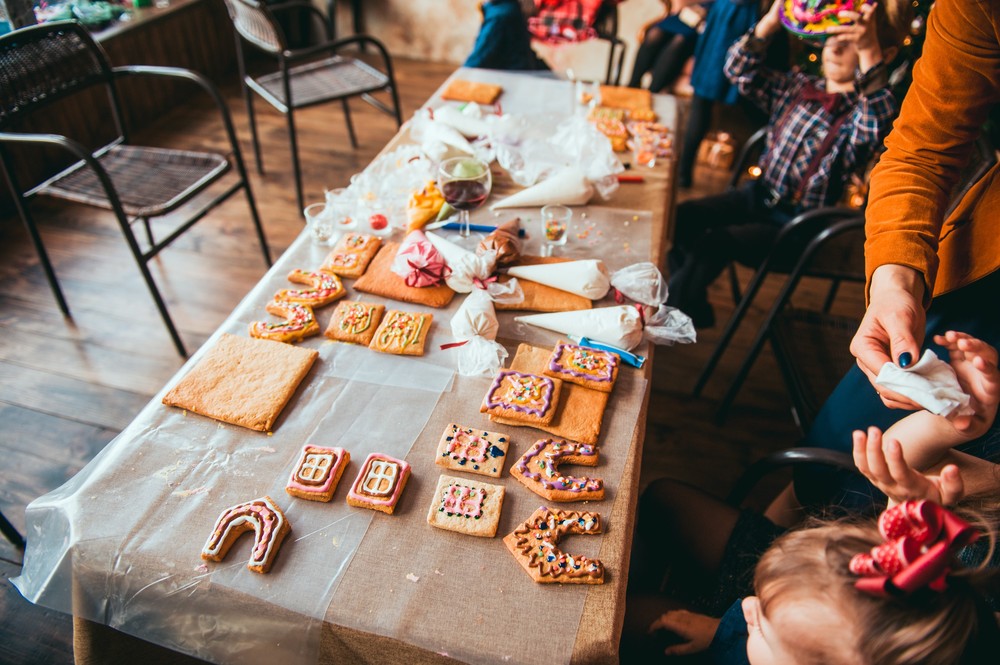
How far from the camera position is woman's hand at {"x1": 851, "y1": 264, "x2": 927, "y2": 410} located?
0.95 metres

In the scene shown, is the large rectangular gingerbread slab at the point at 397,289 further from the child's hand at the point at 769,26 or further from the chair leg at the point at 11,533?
the child's hand at the point at 769,26

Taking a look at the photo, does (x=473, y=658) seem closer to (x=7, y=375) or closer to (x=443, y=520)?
(x=443, y=520)

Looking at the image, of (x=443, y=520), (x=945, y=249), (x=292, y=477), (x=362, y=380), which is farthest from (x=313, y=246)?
(x=945, y=249)

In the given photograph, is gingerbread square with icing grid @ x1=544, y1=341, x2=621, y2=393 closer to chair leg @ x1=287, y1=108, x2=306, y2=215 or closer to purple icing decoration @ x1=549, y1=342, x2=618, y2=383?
purple icing decoration @ x1=549, y1=342, x2=618, y2=383

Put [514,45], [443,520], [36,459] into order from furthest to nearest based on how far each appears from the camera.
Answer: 1. [514,45]
2. [36,459]
3. [443,520]

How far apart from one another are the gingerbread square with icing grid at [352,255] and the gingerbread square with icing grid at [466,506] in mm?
622

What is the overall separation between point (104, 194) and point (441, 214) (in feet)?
4.27

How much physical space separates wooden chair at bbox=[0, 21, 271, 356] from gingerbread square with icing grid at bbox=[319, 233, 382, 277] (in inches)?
34.9

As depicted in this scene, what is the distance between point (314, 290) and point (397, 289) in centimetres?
18

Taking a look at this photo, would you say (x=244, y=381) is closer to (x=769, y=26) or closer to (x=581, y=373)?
(x=581, y=373)

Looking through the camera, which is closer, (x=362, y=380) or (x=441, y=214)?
(x=362, y=380)

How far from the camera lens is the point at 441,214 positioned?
1572 millimetres

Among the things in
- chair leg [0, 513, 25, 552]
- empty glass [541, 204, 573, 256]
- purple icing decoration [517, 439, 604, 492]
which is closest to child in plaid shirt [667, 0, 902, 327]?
empty glass [541, 204, 573, 256]

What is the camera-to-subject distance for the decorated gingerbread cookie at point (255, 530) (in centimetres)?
86
